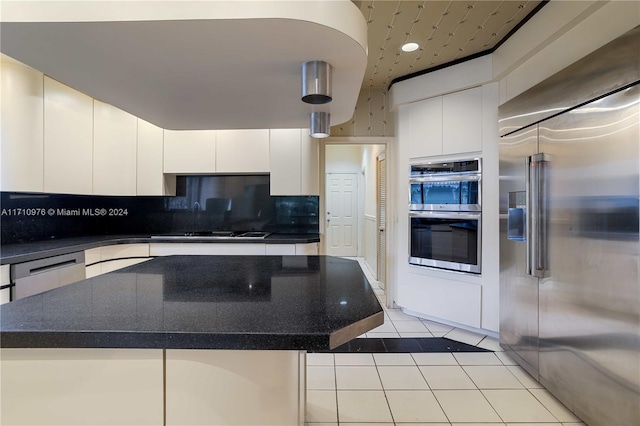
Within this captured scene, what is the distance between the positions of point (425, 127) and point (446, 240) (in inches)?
46.0

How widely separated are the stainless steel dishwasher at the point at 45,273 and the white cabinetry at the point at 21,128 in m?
0.63

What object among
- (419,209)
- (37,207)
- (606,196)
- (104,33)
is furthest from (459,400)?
(37,207)

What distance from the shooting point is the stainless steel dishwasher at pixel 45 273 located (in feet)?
6.93

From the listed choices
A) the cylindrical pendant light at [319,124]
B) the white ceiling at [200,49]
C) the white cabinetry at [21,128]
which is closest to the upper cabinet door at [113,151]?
the white cabinetry at [21,128]

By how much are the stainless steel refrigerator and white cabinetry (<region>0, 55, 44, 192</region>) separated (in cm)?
372

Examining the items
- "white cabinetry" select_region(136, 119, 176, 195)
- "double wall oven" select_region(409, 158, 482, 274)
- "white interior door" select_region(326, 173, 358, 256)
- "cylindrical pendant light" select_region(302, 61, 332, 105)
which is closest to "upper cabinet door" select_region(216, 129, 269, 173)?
"white cabinetry" select_region(136, 119, 176, 195)

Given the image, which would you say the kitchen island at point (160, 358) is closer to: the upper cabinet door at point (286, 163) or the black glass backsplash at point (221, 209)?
the upper cabinet door at point (286, 163)

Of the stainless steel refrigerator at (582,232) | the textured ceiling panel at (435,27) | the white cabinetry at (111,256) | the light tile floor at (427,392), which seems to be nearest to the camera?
the stainless steel refrigerator at (582,232)

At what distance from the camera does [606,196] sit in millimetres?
1593

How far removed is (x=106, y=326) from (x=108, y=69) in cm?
106

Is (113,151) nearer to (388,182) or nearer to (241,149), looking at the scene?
(241,149)

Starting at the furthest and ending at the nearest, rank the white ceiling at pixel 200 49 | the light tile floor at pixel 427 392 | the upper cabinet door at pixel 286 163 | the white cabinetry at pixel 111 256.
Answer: the upper cabinet door at pixel 286 163 < the white cabinetry at pixel 111 256 < the light tile floor at pixel 427 392 < the white ceiling at pixel 200 49

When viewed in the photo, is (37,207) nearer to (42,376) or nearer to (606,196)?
(42,376)

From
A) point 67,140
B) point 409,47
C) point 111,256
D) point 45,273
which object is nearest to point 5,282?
point 45,273
